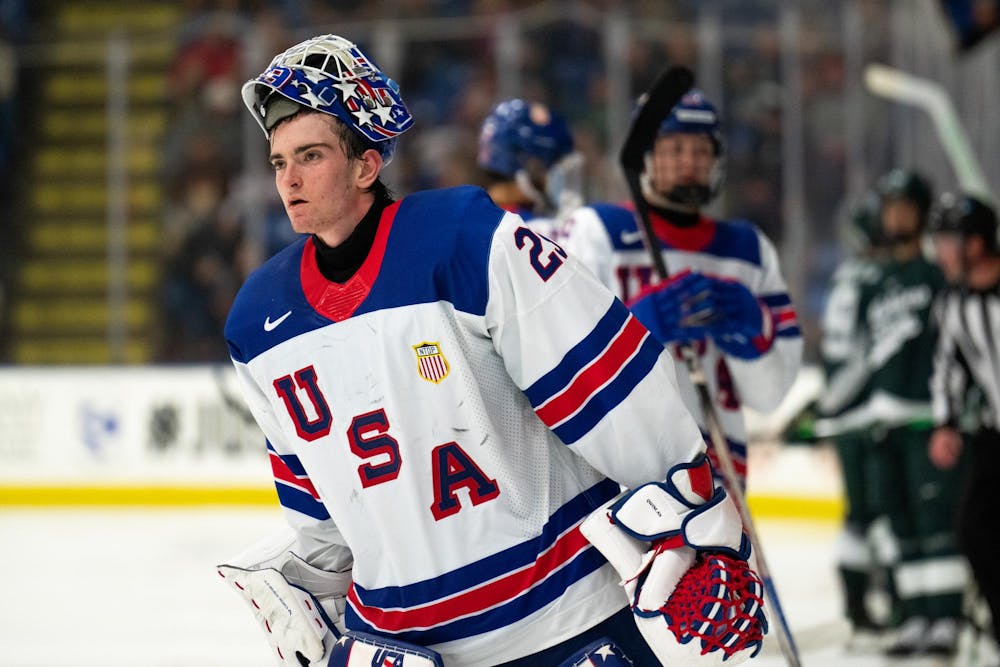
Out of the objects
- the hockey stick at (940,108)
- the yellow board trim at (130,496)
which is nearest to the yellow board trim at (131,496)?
the yellow board trim at (130,496)

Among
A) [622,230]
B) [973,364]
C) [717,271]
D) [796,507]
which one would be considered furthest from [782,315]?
[796,507]

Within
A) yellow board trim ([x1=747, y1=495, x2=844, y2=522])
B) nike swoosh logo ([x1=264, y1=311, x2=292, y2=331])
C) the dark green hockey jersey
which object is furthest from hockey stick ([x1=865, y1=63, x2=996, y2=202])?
nike swoosh logo ([x1=264, y1=311, x2=292, y2=331])

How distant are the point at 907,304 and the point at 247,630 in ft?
8.05

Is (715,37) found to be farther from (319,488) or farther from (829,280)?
(319,488)

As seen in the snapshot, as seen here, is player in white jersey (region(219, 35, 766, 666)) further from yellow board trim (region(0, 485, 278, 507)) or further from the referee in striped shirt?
yellow board trim (region(0, 485, 278, 507))

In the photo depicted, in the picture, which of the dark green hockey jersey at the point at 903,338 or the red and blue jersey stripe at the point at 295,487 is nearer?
the red and blue jersey stripe at the point at 295,487

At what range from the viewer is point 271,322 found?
179 cm

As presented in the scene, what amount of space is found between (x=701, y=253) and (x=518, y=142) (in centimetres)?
69

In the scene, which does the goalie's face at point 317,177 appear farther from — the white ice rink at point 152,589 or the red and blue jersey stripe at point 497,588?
the white ice rink at point 152,589

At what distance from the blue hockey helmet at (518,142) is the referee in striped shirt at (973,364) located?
1.26 m

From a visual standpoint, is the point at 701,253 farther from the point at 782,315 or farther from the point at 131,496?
the point at 131,496

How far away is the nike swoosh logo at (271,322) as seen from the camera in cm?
177

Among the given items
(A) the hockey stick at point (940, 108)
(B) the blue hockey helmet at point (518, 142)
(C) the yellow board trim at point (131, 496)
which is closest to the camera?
(B) the blue hockey helmet at point (518, 142)

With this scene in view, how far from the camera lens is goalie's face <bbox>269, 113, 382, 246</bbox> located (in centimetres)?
174
